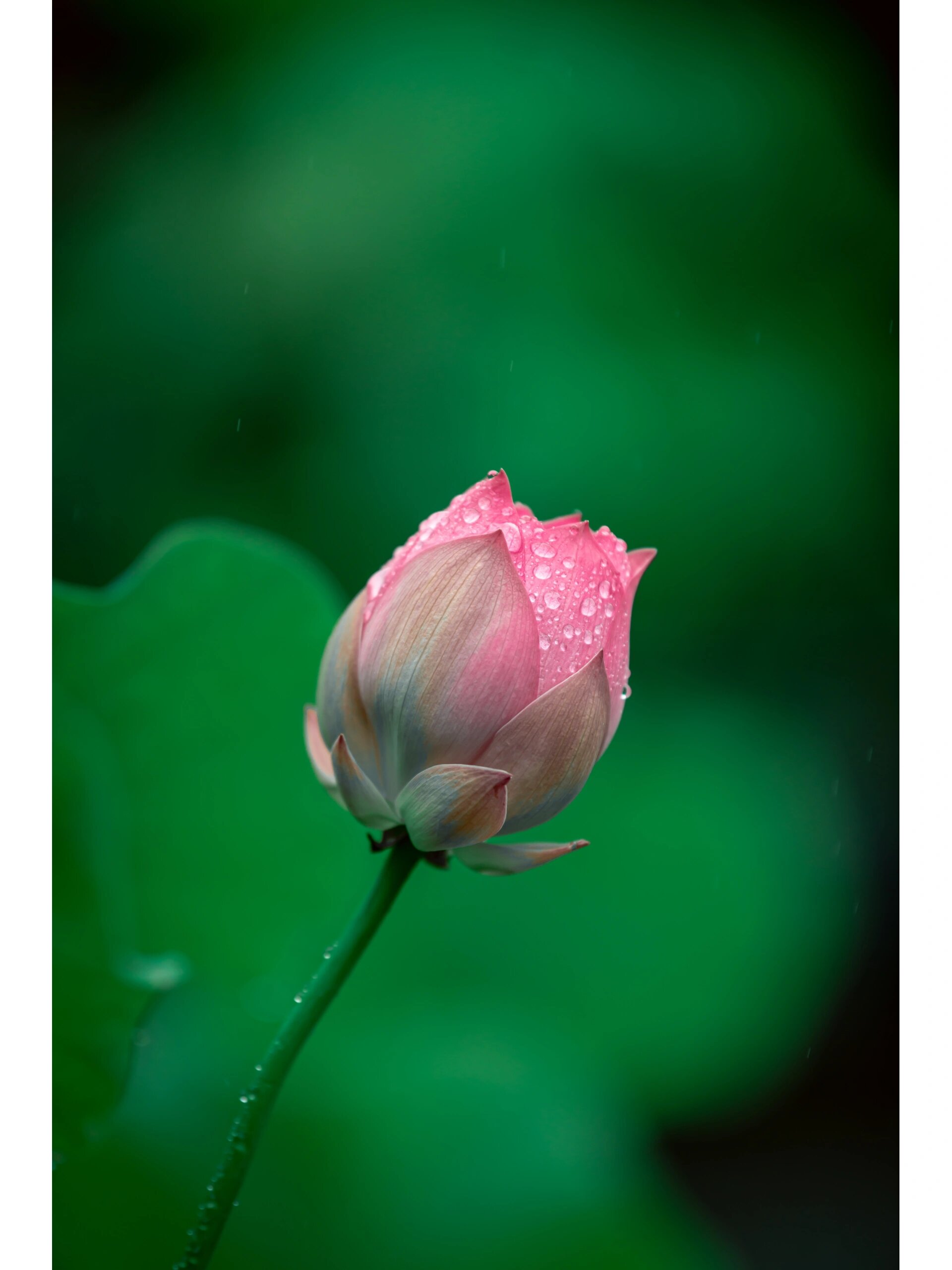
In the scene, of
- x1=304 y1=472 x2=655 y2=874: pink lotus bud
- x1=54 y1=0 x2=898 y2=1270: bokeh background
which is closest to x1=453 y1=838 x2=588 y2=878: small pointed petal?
x1=304 y1=472 x2=655 y2=874: pink lotus bud

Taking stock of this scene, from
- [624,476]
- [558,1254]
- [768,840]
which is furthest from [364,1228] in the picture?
[624,476]

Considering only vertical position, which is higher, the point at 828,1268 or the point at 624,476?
the point at 624,476

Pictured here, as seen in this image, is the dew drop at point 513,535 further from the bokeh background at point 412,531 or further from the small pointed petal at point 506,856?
the bokeh background at point 412,531

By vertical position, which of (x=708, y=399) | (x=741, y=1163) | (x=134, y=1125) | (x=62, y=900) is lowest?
(x=741, y=1163)

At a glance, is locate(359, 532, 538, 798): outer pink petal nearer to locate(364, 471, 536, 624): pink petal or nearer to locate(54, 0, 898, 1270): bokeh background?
locate(364, 471, 536, 624): pink petal

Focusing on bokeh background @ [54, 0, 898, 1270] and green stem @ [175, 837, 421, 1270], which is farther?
bokeh background @ [54, 0, 898, 1270]

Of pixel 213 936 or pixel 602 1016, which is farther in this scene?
pixel 602 1016

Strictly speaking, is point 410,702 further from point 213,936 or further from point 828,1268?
point 828,1268
